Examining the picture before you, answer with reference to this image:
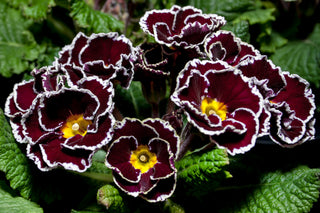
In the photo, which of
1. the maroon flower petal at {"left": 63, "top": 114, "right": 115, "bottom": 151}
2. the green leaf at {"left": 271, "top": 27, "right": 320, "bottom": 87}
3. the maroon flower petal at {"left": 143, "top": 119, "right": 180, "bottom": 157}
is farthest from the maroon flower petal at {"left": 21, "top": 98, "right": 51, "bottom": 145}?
the green leaf at {"left": 271, "top": 27, "right": 320, "bottom": 87}

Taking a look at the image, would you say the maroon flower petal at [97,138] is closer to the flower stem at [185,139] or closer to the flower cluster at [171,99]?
the flower cluster at [171,99]

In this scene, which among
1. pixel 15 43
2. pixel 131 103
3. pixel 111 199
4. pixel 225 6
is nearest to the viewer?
pixel 111 199

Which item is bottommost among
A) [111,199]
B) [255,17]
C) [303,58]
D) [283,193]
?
[283,193]

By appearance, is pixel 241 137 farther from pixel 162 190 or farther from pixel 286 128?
pixel 162 190

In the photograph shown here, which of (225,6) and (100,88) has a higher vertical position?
(100,88)

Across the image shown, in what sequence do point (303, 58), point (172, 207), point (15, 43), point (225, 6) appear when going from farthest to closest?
point (15, 43)
point (303, 58)
point (225, 6)
point (172, 207)


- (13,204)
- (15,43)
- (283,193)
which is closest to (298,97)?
(283,193)

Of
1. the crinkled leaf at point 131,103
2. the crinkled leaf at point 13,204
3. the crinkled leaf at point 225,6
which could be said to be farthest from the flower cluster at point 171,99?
the crinkled leaf at point 225,6
